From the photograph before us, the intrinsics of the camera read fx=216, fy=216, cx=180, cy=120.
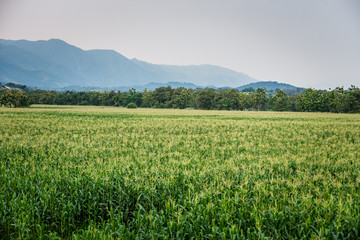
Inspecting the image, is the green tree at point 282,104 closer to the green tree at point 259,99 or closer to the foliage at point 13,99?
the green tree at point 259,99

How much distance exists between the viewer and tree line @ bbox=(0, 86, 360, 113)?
105m

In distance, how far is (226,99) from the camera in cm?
12456

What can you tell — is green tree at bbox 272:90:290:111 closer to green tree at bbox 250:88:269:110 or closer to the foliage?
green tree at bbox 250:88:269:110

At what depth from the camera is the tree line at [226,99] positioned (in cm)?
10456

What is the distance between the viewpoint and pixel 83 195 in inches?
295

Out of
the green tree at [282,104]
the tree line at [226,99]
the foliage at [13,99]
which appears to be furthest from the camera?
the green tree at [282,104]

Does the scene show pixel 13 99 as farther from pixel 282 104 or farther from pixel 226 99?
pixel 282 104

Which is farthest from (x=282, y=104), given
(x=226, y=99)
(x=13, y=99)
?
(x=13, y=99)

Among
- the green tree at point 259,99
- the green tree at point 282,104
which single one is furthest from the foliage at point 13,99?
the green tree at point 282,104

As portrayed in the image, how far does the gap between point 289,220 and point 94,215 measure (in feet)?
19.1

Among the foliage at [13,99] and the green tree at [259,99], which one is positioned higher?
the green tree at [259,99]

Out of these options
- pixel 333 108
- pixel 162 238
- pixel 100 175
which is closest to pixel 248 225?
pixel 162 238

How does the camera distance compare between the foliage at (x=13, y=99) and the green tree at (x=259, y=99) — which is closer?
the foliage at (x=13, y=99)

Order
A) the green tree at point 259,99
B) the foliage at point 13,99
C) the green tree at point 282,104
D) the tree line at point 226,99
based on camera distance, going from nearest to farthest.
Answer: the foliage at point 13,99
the tree line at point 226,99
the green tree at point 282,104
the green tree at point 259,99
